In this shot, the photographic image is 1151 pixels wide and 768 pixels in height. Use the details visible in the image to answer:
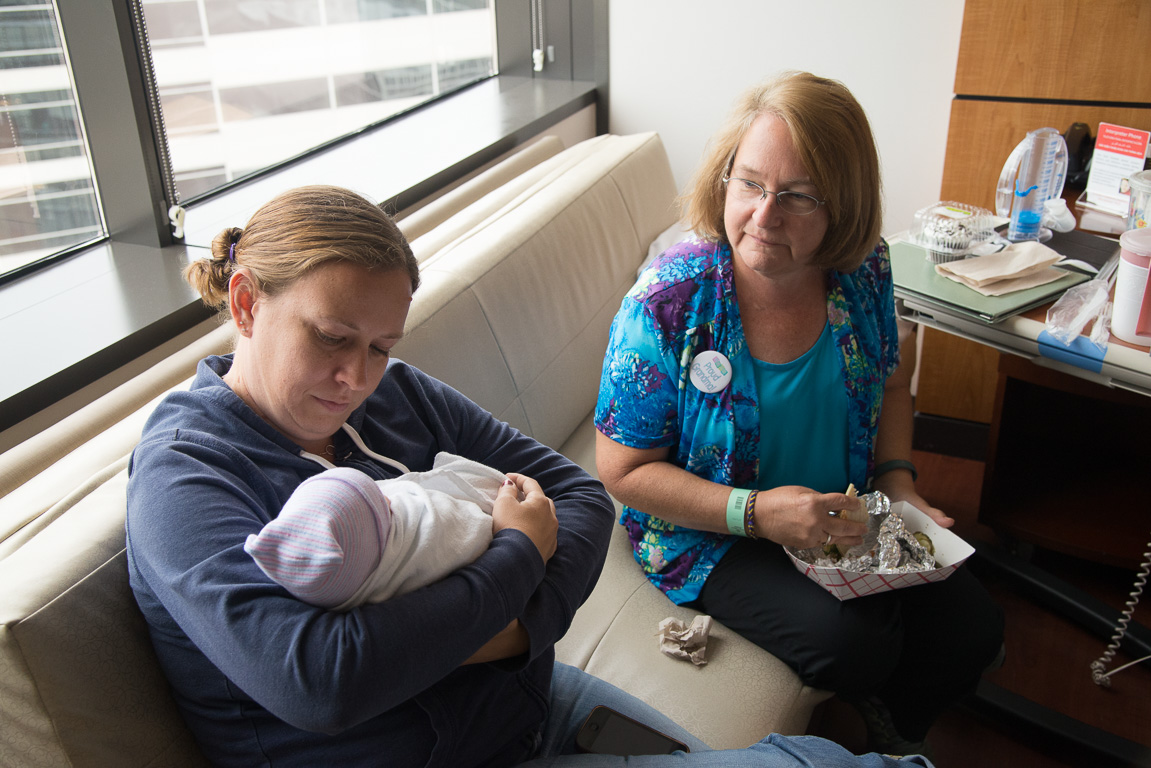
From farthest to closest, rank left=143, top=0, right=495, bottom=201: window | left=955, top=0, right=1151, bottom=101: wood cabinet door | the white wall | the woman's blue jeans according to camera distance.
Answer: the white wall
left=955, top=0, right=1151, bottom=101: wood cabinet door
left=143, top=0, right=495, bottom=201: window
the woman's blue jeans

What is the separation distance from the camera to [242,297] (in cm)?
106

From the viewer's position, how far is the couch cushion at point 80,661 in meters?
0.90

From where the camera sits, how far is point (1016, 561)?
2383mm

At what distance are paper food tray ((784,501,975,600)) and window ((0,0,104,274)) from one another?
1.65 m

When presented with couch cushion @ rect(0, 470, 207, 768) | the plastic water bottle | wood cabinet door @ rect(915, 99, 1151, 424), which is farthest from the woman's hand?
wood cabinet door @ rect(915, 99, 1151, 424)

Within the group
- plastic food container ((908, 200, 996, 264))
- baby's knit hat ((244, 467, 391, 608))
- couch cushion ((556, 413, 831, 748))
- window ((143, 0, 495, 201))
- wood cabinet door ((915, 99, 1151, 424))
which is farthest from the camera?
wood cabinet door ((915, 99, 1151, 424))

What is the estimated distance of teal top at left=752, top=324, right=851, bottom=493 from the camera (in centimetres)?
160

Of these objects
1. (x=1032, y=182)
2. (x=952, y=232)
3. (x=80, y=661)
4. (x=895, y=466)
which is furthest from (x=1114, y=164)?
(x=80, y=661)

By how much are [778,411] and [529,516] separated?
0.68 meters

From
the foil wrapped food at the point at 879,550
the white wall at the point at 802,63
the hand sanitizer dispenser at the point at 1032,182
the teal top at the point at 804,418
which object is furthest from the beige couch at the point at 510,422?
the hand sanitizer dispenser at the point at 1032,182

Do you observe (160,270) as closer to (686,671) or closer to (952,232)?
(686,671)

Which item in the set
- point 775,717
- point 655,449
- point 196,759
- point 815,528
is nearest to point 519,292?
point 655,449

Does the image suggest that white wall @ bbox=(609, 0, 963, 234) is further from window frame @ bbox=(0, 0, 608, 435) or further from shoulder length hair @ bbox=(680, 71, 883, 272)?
shoulder length hair @ bbox=(680, 71, 883, 272)

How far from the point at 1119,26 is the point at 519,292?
183cm
